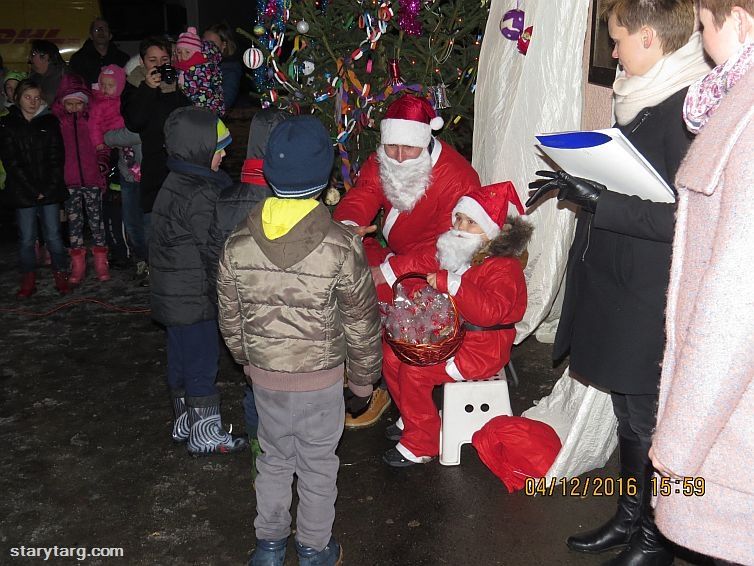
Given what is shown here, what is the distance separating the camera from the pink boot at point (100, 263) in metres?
6.74

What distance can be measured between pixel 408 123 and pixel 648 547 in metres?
2.43

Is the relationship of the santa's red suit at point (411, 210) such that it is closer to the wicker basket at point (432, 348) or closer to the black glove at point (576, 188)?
the wicker basket at point (432, 348)

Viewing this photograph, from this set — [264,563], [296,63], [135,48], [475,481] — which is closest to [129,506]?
[264,563]

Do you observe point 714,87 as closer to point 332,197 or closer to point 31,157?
point 332,197

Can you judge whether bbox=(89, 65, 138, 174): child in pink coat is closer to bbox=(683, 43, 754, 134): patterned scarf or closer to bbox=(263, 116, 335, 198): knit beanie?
bbox=(263, 116, 335, 198): knit beanie

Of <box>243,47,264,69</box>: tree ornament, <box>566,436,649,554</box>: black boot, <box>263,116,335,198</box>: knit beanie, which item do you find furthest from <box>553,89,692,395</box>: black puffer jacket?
<box>243,47,264,69</box>: tree ornament

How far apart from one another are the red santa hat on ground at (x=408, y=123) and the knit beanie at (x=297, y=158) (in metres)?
1.49

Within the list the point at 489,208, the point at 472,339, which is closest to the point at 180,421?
the point at 472,339

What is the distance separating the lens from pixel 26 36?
1114 cm

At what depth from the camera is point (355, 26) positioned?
5.34 metres

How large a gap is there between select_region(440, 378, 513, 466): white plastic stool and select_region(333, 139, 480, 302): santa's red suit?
66 cm

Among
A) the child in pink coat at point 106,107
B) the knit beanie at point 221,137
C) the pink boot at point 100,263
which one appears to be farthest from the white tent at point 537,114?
the pink boot at point 100,263

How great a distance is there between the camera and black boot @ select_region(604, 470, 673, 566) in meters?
2.85

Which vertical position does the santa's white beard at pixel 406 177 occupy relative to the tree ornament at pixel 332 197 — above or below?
above
